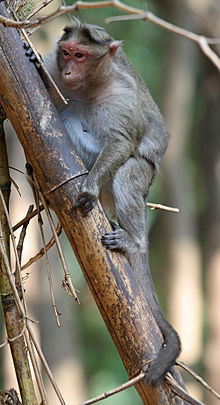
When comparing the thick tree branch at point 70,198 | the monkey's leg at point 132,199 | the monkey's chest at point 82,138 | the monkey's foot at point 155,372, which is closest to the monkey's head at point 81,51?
the monkey's chest at point 82,138

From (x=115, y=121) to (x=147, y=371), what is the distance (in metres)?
1.66

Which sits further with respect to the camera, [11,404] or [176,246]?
[176,246]

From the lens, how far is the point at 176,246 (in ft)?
31.8

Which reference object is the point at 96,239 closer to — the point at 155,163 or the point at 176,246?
the point at 155,163

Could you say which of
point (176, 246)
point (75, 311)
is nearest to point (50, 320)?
point (176, 246)

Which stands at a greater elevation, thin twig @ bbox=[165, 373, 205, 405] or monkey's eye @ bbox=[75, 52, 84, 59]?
monkey's eye @ bbox=[75, 52, 84, 59]

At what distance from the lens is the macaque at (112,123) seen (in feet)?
11.3

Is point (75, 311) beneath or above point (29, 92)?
beneath

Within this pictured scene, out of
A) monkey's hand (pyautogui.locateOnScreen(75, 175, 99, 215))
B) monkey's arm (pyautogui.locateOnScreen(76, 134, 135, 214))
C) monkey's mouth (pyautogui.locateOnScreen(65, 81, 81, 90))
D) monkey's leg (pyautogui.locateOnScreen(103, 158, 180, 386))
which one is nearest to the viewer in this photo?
monkey's hand (pyautogui.locateOnScreen(75, 175, 99, 215))

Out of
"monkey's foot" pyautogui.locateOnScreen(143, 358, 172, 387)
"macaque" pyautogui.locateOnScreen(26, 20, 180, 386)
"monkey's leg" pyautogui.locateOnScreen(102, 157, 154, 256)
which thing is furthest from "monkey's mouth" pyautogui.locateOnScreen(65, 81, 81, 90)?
"monkey's foot" pyautogui.locateOnScreen(143, 358, 172, 387)

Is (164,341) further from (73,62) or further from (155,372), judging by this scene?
(73,62)

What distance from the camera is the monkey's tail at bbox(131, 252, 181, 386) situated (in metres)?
2.38

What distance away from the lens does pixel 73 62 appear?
3.53 metres

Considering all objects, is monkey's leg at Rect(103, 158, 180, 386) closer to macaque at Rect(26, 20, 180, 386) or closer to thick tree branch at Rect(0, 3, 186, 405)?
macaque at Rect(26, 20, 180, 386)
